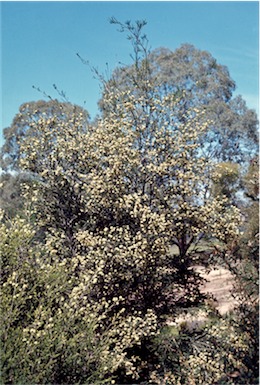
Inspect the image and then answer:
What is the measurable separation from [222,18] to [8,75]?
406cm

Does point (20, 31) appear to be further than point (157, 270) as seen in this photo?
Yes

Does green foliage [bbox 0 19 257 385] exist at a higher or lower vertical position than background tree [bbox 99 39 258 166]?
lower

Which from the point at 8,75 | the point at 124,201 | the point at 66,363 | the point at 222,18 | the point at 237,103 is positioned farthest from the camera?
the point at 237,103

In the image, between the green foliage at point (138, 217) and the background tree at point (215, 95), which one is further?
the background tree at point (215, 95)

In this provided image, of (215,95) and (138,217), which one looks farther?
(215,95)

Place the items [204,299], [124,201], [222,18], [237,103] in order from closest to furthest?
[124,201] < [204,299] < [222,18] < [237,103]

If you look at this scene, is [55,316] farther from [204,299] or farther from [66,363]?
[204,299]

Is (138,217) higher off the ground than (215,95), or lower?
lower

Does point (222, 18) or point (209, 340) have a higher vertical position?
point (222, 18)

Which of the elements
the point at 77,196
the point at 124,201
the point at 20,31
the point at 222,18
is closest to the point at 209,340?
the point at 124,201

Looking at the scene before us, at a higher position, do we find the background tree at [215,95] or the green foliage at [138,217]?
the background tree at [215,95]

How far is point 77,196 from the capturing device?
20.6 ft

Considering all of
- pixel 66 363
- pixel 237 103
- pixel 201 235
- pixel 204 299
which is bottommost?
pixel 66 363

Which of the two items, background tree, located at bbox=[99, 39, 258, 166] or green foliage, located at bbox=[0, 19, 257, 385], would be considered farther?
background tree, located at bbox=[99, 39, 258, 166]
